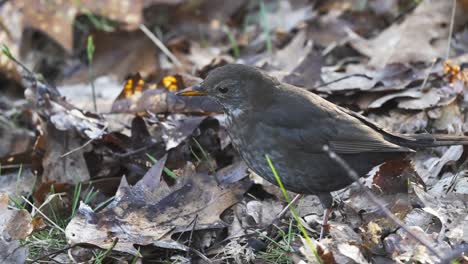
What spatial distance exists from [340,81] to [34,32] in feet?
11.5

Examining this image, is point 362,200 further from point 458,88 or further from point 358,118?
point 458,88

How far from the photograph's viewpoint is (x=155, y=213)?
13.3ft

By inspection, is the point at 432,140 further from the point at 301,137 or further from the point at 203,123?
the point at 203,123

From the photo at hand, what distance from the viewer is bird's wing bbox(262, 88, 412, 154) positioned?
3.95 m

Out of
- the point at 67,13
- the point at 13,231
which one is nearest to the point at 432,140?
the point at 13,231

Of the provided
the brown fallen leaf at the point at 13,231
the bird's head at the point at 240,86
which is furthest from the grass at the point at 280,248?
the brown fallen leaf at the point at 13,231

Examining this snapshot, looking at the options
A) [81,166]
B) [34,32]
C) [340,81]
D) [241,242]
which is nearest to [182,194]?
[241,242]

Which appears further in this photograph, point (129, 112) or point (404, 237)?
point (129, 112)

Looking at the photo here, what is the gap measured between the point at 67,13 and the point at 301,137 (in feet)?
12.3

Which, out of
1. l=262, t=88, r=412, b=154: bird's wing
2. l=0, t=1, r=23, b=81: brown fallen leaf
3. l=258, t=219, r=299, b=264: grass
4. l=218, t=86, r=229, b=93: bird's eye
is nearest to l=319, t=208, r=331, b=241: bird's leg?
l=258, t=219, r=299, b=264: grass

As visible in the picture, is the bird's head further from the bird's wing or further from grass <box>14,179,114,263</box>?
grass <box>14,179,114,263</box>

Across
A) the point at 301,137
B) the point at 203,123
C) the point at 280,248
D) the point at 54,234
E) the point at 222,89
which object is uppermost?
the point at 222,89

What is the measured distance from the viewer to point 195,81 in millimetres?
5285

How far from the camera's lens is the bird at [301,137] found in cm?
392
